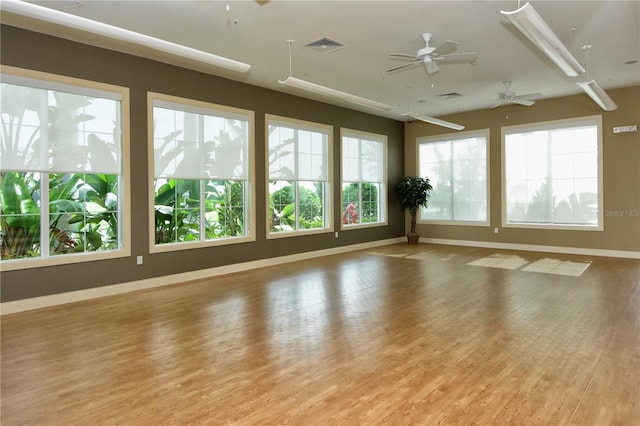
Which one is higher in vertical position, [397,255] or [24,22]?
[24,22]

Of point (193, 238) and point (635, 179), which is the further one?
point (635, 179)

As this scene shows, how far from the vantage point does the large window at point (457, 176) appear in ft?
31.6

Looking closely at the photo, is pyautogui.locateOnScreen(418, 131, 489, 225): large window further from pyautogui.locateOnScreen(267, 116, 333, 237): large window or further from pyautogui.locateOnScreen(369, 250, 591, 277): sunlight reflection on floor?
pyautogui.locateOnScreen(267, 116, 333, 237): large window

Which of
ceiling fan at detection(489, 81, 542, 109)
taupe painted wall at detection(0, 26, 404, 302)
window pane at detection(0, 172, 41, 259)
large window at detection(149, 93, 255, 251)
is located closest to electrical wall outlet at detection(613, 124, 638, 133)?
ceiling fan at detection(489, 81, 542, 109)

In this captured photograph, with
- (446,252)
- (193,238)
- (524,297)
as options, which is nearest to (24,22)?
(193,238)

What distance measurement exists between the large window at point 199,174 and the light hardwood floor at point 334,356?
1.12 metres

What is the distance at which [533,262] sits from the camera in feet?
24.1

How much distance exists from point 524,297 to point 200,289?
4.29 m

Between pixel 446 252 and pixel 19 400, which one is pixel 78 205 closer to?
pixel 19 400

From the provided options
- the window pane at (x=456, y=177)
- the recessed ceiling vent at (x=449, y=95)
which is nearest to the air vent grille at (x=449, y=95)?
the recessed ceiling vent at (x=449, y=95)

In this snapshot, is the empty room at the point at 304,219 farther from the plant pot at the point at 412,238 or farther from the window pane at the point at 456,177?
the plant pot at the point at 412,238

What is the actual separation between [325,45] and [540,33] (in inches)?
104

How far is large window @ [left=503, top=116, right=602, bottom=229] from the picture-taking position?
26.6 ft

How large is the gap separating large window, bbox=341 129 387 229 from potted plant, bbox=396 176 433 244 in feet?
1.62
